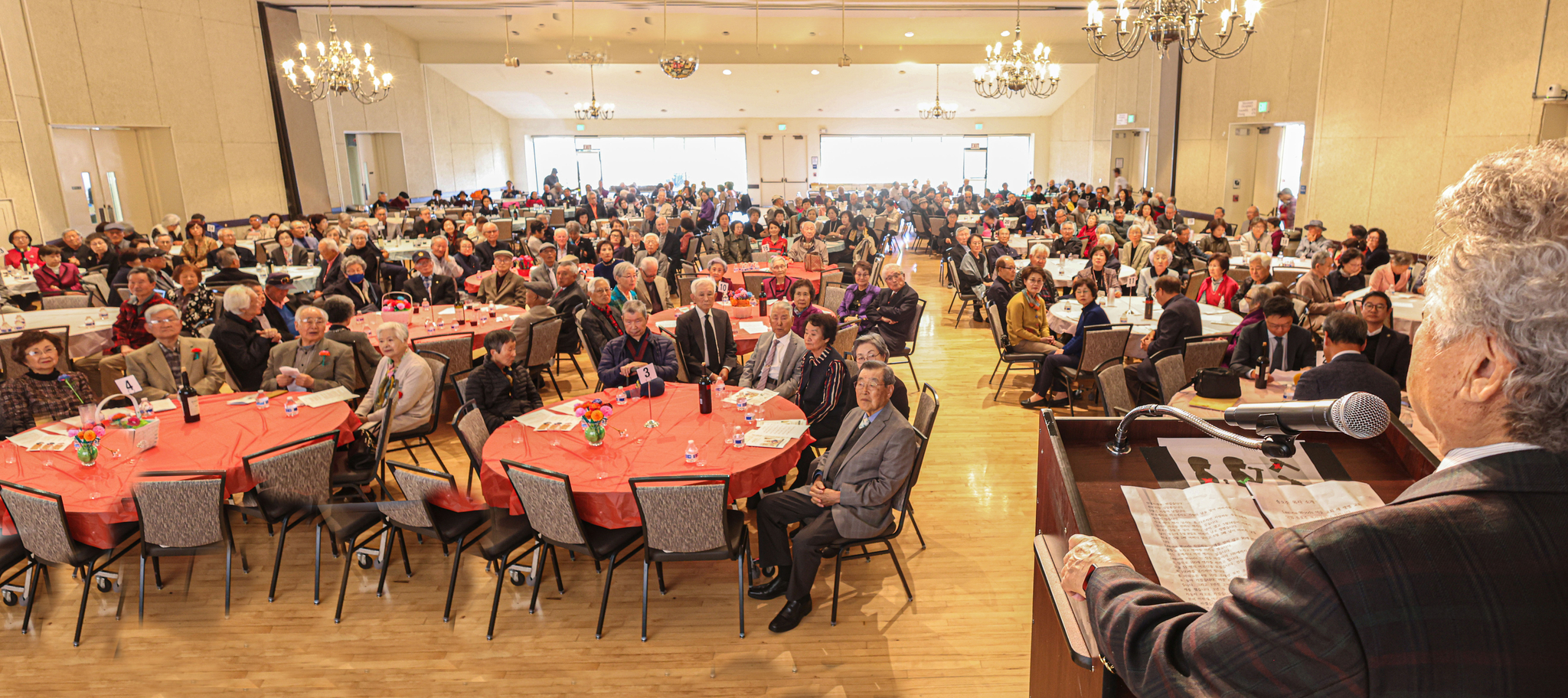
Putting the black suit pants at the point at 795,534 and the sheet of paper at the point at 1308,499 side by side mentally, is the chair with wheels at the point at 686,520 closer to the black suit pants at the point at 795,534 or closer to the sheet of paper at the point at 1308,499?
the black suit pants at the point at 795,534

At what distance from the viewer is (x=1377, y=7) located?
10711mm

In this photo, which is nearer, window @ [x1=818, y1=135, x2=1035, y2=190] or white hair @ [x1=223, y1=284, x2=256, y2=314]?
white hair @ [x1=223, y1=284, x2=256, y2=314]

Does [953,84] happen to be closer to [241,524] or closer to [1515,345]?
[241,524]

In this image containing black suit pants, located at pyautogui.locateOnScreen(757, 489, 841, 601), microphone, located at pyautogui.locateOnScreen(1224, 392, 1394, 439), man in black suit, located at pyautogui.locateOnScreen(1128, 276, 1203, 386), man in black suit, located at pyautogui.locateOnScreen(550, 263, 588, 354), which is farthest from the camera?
man in black suit, located at pyautogui.locateOnScreen(550, 263, 588, 354)

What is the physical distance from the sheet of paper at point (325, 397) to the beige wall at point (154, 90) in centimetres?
968

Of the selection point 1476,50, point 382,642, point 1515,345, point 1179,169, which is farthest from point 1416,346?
point 1179,169

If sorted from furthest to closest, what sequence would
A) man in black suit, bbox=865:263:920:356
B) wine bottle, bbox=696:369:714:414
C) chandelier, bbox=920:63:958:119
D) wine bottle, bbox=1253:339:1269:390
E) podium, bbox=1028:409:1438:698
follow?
chandelier, bbox=920:63:958:119 → man in black suit, bbox=865:263:920:356 → wine bottle, bbox=1253:339:1269:390 → wine bottle, bbox=696:369:714:414 → podium, bbox=1028:409:1438:698

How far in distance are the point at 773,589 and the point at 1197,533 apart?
9.41 ft

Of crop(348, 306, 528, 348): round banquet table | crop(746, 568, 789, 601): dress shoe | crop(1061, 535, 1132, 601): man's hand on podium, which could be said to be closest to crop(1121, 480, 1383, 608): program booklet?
crop(1061, 535, 1132, 601): man's hand on podium

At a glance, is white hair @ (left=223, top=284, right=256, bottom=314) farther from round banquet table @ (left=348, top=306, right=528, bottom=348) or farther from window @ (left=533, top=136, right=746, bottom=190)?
window @ (left=533, top=136, right=746, bottom=190)

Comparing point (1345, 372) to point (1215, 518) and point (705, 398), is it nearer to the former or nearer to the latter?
point (1215, 518)

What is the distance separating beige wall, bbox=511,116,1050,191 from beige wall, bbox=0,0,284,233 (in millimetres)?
13715

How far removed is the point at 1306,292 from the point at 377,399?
7.77 m

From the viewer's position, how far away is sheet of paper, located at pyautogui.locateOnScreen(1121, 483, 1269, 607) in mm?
1458
